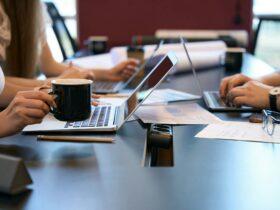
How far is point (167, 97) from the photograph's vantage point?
150cm

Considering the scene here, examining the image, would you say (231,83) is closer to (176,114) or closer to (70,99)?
(176,114)

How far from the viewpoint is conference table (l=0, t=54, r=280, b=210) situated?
2.23ft

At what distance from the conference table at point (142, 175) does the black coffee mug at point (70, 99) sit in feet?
0.21

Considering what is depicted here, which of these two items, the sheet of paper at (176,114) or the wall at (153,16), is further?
the wall at (153,16)

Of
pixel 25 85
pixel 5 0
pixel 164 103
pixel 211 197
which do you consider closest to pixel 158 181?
pixel 211 197

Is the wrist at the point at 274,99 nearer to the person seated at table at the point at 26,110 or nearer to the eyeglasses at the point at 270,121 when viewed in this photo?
the eyeglasses at the point at 270,121

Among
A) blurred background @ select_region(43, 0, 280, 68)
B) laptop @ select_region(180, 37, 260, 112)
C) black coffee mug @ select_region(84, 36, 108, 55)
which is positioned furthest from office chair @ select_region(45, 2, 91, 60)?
laptop @ select_region(180, 37, 260, 112)

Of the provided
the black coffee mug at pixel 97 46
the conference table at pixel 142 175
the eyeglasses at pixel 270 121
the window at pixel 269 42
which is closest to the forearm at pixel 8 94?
the conference table at pixel 142 175

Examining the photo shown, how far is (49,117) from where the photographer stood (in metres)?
1.17

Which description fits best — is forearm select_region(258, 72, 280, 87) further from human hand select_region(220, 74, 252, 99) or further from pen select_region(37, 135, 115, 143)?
pen select_region(37, 135, 115, 143)

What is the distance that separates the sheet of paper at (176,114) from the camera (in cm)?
118

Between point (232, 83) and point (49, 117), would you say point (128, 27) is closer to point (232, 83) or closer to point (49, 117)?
point (232, 83)

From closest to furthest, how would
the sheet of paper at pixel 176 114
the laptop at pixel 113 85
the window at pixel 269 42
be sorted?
the sheet of paper at pixel 176 114, the laptop at pixel 113 85, the window at pixel 269 42

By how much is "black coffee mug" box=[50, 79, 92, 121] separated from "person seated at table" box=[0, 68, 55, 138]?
0.08ft
